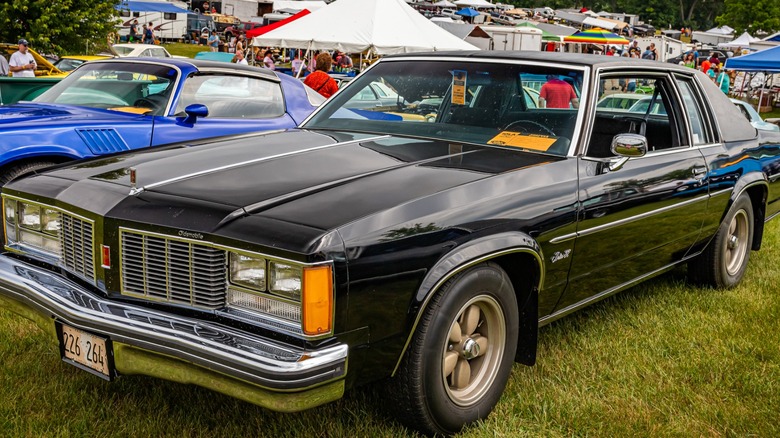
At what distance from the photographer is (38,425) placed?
10.3ft

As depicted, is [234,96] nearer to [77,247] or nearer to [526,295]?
[77,247]

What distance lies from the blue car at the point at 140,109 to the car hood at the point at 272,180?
6.67ft

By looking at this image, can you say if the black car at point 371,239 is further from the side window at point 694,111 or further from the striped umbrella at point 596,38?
the striped umbrella at point 596,38

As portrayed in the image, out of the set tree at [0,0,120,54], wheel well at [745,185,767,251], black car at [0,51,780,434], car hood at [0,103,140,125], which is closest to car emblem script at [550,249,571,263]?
black car at [0,51,780,434]

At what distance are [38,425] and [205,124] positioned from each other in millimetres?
3654

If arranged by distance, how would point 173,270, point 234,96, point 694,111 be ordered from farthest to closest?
point 234,96
point 694,111
point 173,270

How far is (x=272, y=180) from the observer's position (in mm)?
3180

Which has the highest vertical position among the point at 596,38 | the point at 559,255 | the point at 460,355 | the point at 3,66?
the point at 596,38

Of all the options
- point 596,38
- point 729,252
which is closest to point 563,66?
point 729,252

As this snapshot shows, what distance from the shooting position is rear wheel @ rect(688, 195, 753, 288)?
209 inches

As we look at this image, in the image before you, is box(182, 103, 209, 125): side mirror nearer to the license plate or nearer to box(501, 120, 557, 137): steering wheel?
box(501, 120, 557, 137): steering wheel

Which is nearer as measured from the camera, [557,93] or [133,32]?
[557,93]

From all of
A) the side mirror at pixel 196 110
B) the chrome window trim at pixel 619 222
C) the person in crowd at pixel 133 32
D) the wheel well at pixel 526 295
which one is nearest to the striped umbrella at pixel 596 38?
the person in crowd at pixel 133 32

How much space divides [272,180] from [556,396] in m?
1.64
